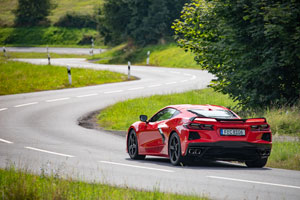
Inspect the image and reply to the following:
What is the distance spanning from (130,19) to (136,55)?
3817 mm

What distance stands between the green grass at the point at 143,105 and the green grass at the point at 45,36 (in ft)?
224

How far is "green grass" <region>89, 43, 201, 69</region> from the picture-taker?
48.0 m

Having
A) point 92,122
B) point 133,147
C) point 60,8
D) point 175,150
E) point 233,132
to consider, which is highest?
point 60,8

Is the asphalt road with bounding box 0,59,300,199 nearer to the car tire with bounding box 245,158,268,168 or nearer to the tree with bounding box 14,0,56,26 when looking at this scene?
the car tire with bounding box 245,158,268,168

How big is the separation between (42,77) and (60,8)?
281 ft

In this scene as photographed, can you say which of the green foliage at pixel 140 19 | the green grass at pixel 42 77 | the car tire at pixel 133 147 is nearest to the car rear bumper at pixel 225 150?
the car tire at pixel 133 147

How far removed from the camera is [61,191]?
639cm

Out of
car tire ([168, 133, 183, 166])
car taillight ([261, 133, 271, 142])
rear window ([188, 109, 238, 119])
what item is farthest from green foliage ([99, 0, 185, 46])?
car taillight ([261, 133, 271, 142])

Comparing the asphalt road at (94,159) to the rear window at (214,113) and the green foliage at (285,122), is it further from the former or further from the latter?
the green foliage at (285,122)

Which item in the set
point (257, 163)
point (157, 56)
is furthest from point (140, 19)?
point (257, 163)

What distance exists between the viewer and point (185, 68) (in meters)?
46.0

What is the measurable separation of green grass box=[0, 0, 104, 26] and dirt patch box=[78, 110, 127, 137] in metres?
68.8

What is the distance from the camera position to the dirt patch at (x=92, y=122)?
1758cm

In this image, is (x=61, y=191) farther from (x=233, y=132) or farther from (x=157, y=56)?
(x=157, y=56)
